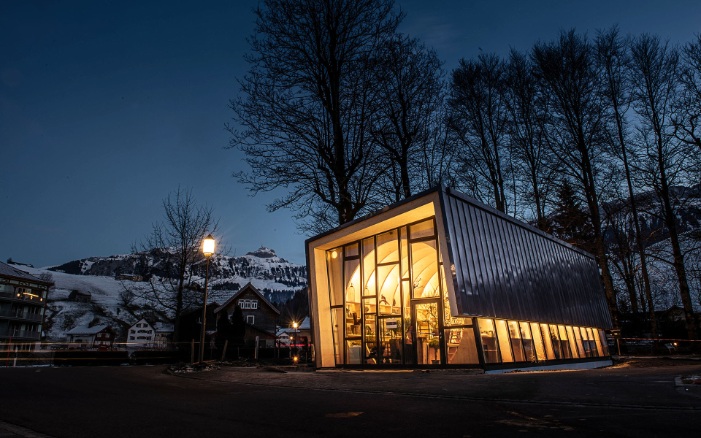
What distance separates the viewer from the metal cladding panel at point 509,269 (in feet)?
39.5

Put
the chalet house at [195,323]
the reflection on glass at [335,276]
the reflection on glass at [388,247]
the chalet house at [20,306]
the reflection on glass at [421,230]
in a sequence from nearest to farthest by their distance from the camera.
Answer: the reflection on glass at [421,230], the reflection on glass at [388,247], the reflection on glass at [335,276], the chalet house at [195,323], the chalet house at [20,306]

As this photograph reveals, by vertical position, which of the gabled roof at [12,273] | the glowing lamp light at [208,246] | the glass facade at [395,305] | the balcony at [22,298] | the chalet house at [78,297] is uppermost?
the chalet house at [78,297]

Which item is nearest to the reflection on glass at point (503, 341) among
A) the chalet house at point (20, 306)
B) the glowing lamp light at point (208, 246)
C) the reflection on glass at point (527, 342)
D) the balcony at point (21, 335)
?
the reflection on glass at point (527, 342)

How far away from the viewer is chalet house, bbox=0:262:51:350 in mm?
59844

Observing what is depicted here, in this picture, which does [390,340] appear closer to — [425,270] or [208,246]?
[425,270]

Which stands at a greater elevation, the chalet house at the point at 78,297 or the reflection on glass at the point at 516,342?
the chalet house at the point at 78,297

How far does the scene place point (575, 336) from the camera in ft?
64.5

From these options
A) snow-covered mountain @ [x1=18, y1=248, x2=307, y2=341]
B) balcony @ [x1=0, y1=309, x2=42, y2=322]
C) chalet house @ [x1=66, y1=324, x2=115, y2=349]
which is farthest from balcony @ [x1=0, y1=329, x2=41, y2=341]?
chalet house @ [x1=66, y1=324, x2=115, y2=349]

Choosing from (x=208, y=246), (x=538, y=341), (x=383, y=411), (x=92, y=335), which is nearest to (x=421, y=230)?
(x=538, y=341)

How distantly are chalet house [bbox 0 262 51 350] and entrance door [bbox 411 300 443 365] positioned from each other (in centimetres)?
6202

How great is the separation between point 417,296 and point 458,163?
39.9ft

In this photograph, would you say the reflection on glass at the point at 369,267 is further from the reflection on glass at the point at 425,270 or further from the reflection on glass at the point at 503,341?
the reflection on glass at the point at 503,341

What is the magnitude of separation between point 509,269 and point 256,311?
4933 cm

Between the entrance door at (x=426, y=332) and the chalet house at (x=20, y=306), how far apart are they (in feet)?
203
